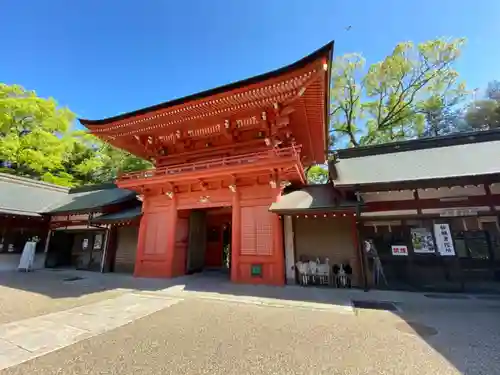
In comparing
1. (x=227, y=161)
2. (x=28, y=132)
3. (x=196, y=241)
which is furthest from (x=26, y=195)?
(x=227, y=161)

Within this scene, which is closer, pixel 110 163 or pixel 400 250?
pixel 400 250

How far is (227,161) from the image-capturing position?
8.65 m

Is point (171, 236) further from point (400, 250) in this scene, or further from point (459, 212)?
point (459, 212)

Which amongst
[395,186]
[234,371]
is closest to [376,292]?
[395,186]

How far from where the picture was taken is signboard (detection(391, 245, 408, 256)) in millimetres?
6906

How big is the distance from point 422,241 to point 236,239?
19.1ft

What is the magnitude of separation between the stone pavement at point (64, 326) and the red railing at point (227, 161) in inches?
193

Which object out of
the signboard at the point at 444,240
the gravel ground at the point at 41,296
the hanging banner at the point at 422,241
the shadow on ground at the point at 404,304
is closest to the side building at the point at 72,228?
the shadow on ground at the point at 404,304

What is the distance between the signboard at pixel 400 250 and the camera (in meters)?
6.91

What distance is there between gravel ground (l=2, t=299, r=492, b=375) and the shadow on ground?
37mm

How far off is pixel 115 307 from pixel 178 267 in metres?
4.12

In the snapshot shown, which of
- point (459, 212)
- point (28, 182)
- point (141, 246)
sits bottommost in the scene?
point (141, 246)

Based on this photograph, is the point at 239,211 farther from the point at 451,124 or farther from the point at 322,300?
the point at 451,124

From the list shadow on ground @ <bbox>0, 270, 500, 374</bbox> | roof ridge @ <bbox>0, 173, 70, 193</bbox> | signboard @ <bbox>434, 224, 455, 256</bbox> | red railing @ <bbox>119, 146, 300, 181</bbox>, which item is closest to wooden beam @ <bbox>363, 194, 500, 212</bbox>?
signboard @ <bbox>434, 224, 455, 256</bbox>
